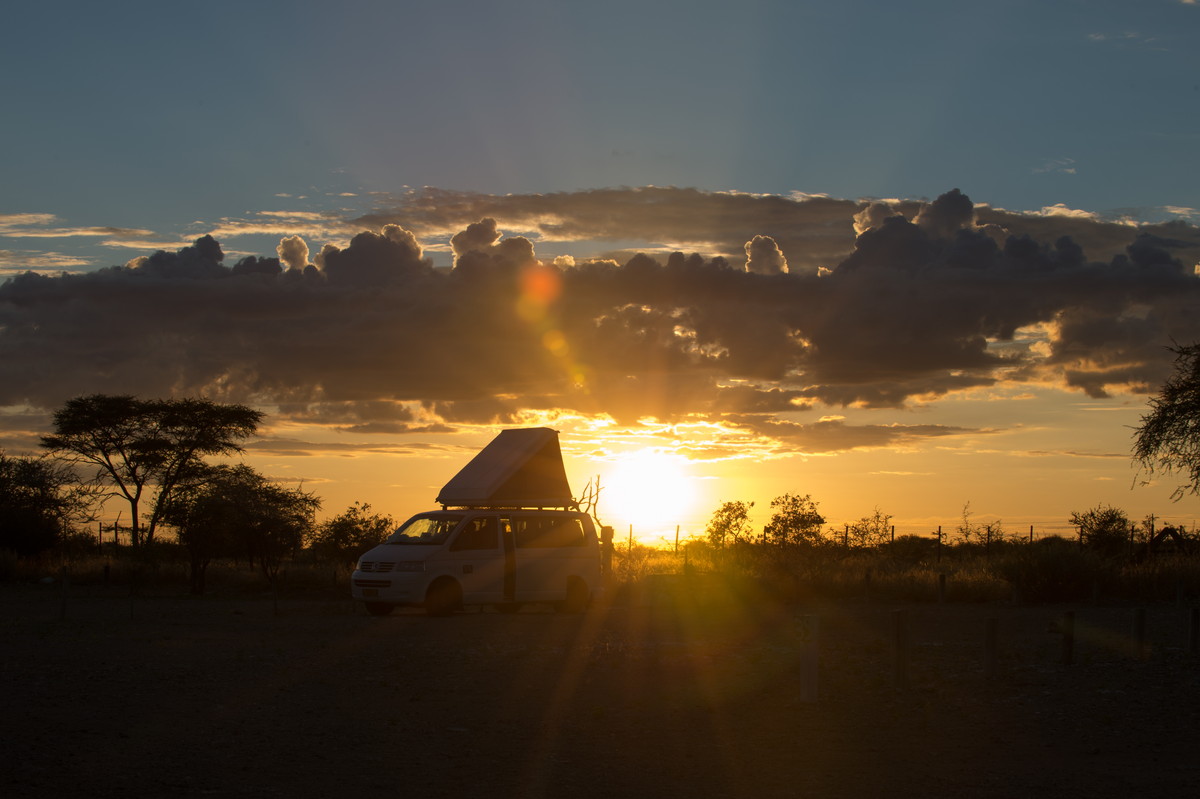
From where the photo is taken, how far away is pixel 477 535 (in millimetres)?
19875

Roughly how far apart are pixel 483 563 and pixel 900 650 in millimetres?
9663

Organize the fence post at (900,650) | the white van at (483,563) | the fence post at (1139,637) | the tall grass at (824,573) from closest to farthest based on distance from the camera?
the fence post at (900,650), the fence post at (1139,637), the white van at (483,563), the tall grass at (824,573)

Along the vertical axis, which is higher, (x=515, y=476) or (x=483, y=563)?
(x=515, y=476)

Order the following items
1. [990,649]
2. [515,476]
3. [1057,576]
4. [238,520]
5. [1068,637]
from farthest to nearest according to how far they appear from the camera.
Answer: [238,520], [1057,576], [515,476], [1068,637], [990,649]

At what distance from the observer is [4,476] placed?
131 ft

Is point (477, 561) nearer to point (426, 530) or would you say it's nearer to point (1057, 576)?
point (426, 530)

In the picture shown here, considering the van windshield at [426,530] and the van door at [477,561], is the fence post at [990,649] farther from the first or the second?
the van windshield at [426,530]

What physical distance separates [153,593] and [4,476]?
14.9 metres

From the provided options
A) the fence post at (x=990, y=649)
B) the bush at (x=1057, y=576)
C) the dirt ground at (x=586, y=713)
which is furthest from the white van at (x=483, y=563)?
the bush at (x=1057, y=576)

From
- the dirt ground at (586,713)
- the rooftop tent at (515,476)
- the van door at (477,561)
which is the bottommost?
the dirt ground at (586,713)

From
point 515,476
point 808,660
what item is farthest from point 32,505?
point 808,660

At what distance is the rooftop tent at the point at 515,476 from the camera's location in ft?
75.0

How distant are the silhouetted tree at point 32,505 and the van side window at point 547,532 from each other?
23249 mm

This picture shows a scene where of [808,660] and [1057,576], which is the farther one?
[1057,576]
